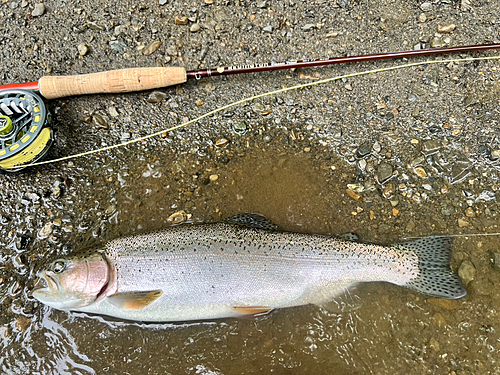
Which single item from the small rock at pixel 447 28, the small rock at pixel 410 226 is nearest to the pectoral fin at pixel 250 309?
the small rock at pixel 410 226

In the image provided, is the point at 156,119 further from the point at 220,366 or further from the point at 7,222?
the point at 220,366

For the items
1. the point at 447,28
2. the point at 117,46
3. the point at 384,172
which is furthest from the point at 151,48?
the point at 447,28

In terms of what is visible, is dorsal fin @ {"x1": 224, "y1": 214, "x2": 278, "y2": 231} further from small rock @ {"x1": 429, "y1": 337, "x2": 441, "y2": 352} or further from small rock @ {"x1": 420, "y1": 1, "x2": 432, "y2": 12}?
small rock @ {"x1": 420, "y1": 1, "x2": 432, "y2": 12}

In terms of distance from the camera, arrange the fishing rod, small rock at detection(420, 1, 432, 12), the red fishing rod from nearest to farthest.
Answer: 1. the fishing rod
2. the red fishing rod
3. small rock at detection(420, 1, 432, 12)

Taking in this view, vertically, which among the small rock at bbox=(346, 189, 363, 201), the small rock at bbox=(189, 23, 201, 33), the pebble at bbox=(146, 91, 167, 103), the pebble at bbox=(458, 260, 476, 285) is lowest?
the pebble at bbox=(458, 260, 476, 285)

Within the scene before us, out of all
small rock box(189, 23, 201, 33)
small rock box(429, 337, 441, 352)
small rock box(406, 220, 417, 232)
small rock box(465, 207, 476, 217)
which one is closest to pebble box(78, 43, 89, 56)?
small rock box(189, 23, 201, 33)

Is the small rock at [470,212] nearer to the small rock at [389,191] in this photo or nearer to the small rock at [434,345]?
the small rock at [389,191]

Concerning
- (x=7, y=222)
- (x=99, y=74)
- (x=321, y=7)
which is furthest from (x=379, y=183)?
(x=7, y=222)
